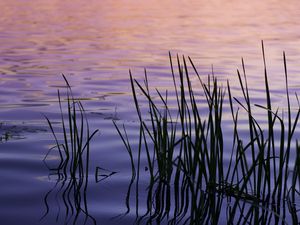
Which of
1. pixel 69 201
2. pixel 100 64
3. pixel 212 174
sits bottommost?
pixel 100 64

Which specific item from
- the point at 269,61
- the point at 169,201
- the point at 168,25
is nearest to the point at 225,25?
the point at 168,25

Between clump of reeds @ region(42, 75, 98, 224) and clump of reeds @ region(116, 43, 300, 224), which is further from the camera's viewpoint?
clump of reeds @ region(42, 75, 98, 224)

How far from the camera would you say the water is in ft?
15.5

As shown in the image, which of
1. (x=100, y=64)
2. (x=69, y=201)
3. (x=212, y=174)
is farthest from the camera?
(x=100, y=64)

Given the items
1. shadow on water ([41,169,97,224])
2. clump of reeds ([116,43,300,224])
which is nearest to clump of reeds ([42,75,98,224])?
shadow on water ([41,169,97,224])

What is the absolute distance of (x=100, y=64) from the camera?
11.5 meters

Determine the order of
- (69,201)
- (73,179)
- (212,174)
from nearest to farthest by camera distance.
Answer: (212,174)
(69,201)
(73,179)

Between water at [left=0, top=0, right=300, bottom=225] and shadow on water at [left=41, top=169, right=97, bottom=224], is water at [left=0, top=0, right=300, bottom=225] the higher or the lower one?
the lower one

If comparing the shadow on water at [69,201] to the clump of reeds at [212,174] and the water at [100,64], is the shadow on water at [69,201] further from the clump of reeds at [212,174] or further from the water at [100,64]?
the clump of reeds at [212,174]

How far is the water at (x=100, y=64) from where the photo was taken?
15.5 ft

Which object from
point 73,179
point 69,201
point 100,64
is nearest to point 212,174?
point 69,201

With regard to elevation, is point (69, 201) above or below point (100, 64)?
above

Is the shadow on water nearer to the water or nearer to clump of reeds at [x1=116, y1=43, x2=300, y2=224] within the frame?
the water

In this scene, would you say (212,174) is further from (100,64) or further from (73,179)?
(100,64)
